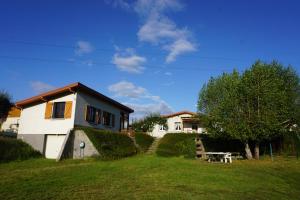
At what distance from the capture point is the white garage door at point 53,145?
25.6 meters

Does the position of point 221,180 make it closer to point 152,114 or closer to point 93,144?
point 93,144

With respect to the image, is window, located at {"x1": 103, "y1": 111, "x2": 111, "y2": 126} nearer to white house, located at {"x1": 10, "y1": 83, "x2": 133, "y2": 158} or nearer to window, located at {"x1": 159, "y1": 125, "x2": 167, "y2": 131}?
white house, located at {"x1": 10, "y1": 83, "x2": 133, "y2": 158}

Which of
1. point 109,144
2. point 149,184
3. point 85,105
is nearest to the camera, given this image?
point 149,184

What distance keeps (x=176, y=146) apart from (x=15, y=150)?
1560 cm

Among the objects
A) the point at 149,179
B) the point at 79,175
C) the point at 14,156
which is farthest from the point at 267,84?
the point at 14,156

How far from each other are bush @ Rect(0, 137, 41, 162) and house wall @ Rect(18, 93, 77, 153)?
0.99 metres

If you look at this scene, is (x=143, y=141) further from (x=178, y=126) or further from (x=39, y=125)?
(x=178, y=126)

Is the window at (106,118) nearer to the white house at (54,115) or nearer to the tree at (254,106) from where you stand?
the white house at (54,115)

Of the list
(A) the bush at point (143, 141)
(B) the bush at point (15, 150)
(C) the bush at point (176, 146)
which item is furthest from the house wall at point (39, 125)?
(C) the bush at point (176, 146)

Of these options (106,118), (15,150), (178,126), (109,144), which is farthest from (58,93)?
(178,126)

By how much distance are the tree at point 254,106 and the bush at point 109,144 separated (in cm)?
786

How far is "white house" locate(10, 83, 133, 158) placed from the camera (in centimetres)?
2564

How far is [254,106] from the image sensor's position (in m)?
25.6

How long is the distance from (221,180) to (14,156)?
15.6 m
